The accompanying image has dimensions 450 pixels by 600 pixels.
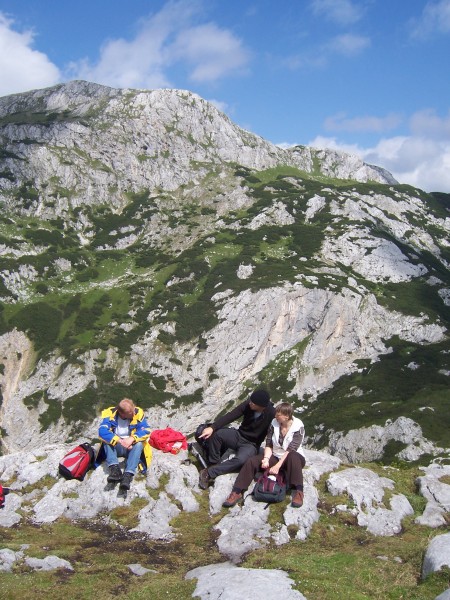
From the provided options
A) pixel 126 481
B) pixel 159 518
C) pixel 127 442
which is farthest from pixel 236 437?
pixel 126 481

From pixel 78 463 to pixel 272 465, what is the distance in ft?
22.6

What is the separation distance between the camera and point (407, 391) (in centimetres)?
9312

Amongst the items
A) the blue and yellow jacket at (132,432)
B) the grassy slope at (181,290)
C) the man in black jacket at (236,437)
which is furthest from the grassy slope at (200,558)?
the grassy slope at (181,290)

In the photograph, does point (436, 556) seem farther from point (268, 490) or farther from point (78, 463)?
point (78, 463)

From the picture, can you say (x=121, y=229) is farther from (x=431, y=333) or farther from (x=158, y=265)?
(x=431, y=333)

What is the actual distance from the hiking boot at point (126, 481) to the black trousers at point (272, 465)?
11.4ft

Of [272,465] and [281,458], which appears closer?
[281,458]

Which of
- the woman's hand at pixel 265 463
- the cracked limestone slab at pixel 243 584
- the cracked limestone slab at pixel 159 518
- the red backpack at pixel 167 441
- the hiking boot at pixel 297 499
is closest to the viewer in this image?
the cracked limestone slab at pixel 243 584

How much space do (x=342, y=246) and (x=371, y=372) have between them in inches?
2114

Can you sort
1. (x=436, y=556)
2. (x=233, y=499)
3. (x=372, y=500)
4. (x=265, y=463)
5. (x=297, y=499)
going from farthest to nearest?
1. (x=372, y=500)
2. (x=265, y=463)
3. (x=233, y=499)
4. (x=297, y=499)
5. (x=436, y=556)

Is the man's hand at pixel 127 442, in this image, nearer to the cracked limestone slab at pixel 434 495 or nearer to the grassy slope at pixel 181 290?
the cracked limestone slab at pixel 434 495

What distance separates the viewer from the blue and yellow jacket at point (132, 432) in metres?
15.8

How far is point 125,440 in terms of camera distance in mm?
15766

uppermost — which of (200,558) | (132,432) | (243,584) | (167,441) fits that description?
(132,432)
